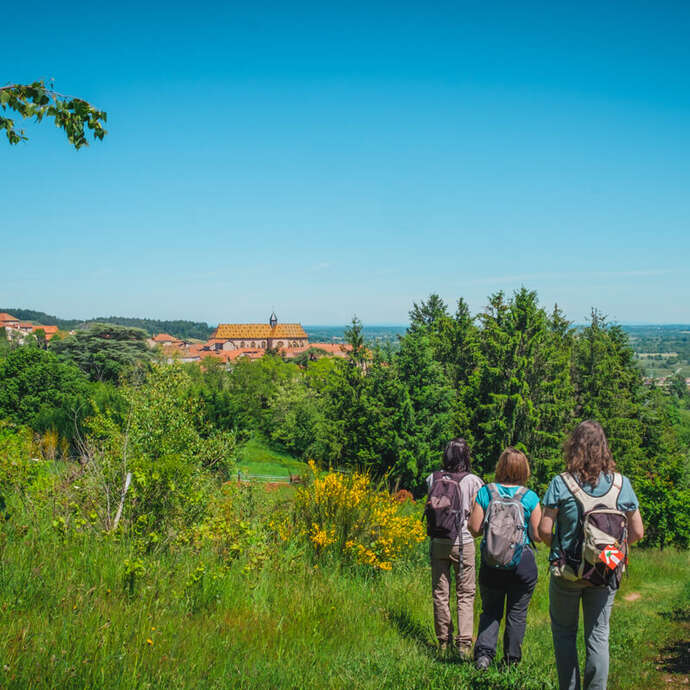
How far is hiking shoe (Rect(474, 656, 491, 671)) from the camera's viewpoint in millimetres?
3865

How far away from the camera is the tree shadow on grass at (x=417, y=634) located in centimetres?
421

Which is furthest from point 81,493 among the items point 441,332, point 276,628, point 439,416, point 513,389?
point 441,332

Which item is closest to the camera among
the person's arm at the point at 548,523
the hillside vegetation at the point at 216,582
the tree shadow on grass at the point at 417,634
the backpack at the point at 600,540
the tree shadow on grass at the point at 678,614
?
the hillside vegetation at the point at 216,582

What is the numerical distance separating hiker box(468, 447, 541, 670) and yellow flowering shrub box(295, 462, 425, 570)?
245 cm

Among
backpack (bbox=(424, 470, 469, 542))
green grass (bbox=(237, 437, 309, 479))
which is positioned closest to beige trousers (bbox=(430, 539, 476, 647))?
backpack (bbox=(424, 470, 469, 542))

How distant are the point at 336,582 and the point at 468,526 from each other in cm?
179

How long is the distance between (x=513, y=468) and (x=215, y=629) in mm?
2223

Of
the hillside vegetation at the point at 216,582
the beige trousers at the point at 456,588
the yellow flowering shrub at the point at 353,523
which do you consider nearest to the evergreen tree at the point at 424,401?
the hillside vegetation at the point at 216,582

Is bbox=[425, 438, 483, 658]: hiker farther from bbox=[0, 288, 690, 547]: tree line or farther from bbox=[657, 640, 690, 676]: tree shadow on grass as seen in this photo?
bbox=[0, 288, 690, 547]: tree line

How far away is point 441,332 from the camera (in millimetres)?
40812

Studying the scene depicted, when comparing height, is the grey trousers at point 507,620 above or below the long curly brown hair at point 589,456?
below

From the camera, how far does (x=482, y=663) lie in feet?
12.8

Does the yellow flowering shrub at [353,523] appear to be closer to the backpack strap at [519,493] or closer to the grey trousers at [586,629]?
the backpack strap at [519,493]

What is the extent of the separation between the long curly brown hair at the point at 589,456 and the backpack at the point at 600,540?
8 centimetres
